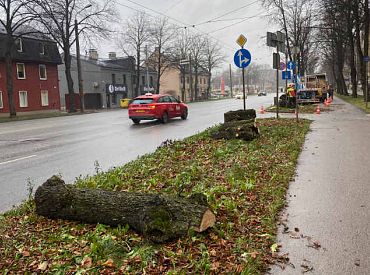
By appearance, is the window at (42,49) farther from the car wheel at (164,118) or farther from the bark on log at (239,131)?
the bark on log at (239,131)

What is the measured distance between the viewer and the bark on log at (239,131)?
10.7 meters

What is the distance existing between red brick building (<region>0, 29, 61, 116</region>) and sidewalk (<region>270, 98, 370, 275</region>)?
34.6m

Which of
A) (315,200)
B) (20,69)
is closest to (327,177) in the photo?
(315,200)

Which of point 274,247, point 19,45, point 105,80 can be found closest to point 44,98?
point 19,45

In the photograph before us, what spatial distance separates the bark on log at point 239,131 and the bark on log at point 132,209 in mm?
6529

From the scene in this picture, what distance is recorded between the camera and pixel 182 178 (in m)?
6.45

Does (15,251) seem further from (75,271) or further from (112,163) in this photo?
(112,163)

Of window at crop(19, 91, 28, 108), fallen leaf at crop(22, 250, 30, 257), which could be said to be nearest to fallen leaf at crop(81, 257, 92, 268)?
fallen leaf at crop(22, 250, 30, 257)

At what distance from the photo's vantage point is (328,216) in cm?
485

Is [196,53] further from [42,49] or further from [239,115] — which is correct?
[239,115]

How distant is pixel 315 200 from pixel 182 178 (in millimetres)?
2141

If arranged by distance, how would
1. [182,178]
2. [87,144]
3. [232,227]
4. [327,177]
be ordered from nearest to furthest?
[232,227], [182,178], [327,177], [87,144]

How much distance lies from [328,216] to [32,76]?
136 feet

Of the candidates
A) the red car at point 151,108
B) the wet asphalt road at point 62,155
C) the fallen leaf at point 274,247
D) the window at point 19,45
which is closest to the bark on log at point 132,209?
the fallen leaf at point 274,247
